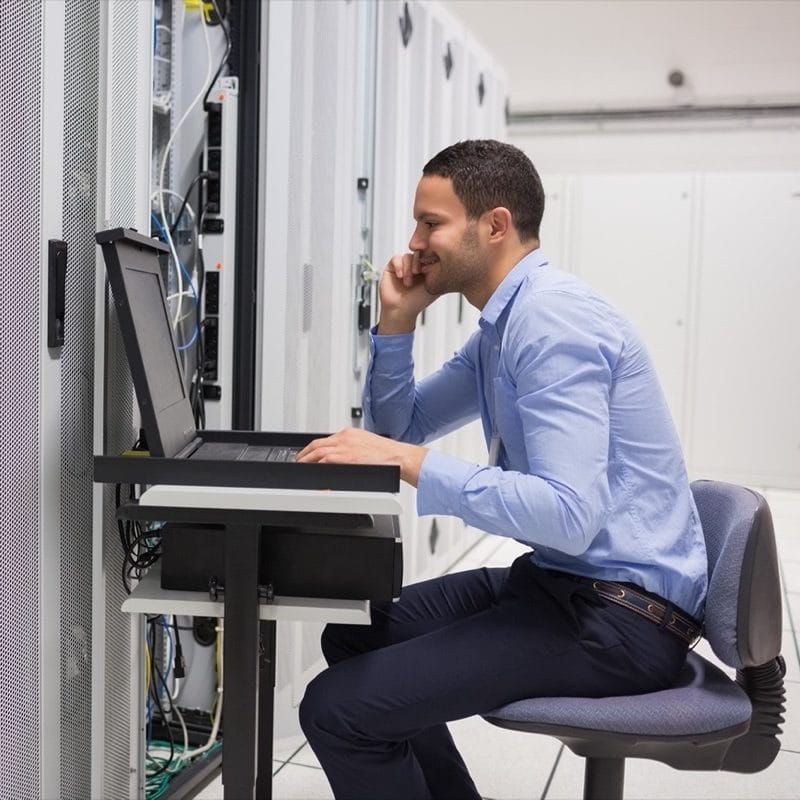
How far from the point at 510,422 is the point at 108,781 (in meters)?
1.07

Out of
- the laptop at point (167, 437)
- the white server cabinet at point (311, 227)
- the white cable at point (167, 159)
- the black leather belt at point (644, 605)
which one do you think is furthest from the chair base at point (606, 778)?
the white cable at point (167, 159)

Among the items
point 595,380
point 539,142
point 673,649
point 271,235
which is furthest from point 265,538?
point 539,142

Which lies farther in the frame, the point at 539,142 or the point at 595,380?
the point at 539,142

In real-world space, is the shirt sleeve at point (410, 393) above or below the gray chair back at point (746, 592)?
above

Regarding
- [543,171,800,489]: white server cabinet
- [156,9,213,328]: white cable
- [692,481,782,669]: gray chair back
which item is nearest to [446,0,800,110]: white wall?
[543,171,800,489]: white server cabinet

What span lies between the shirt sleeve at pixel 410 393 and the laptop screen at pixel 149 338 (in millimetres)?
413

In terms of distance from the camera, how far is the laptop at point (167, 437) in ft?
4.09

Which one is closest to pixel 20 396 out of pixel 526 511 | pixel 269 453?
pixel 269 453

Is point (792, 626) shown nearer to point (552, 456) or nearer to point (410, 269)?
point (410, 269)

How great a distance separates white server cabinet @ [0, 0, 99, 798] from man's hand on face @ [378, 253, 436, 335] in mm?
596

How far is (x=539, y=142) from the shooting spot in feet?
27.3

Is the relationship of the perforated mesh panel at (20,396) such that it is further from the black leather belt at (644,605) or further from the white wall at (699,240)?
the white wall at (699,240)

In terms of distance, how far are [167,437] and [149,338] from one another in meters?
0.19

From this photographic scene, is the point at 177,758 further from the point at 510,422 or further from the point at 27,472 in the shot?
the point at 510,422
